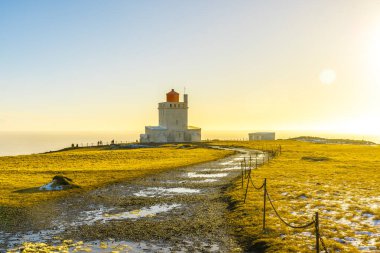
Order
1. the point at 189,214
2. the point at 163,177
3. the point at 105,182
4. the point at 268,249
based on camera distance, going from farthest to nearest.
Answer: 1. the point at 163,177
2. the point at 105,182
3. the point at 189,214
4. the point at 268,249

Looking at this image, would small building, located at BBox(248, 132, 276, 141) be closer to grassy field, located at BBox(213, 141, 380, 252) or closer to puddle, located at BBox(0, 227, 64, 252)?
grassy field, located at BBox(213, 141, 380, 252)

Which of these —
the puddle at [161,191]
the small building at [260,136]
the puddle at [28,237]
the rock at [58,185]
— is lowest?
the puddle at [28,237]

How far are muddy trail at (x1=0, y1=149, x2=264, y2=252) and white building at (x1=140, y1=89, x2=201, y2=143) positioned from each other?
67.9 m

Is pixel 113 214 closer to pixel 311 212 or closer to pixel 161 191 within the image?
pixel 161 191

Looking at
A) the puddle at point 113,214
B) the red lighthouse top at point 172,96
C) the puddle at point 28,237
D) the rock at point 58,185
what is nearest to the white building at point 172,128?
the red lighthouse top at point 172,96

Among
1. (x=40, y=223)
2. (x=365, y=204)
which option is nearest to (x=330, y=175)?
(x=365, y=204)

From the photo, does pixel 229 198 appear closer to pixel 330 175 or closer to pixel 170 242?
pixel 170 242

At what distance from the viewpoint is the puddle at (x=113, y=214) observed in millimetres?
19781

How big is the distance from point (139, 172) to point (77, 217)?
65.3ft

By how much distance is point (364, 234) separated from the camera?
616 inches

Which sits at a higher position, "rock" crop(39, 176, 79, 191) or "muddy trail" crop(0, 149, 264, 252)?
"rock" crop(39, 176, 79, 191)

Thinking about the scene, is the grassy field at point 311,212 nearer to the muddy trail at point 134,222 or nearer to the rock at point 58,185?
the muddy trail at point 134,222

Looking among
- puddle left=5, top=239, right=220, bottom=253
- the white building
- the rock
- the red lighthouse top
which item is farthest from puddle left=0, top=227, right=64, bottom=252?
the red lighthouse top

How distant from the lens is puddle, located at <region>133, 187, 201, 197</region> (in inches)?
1074
